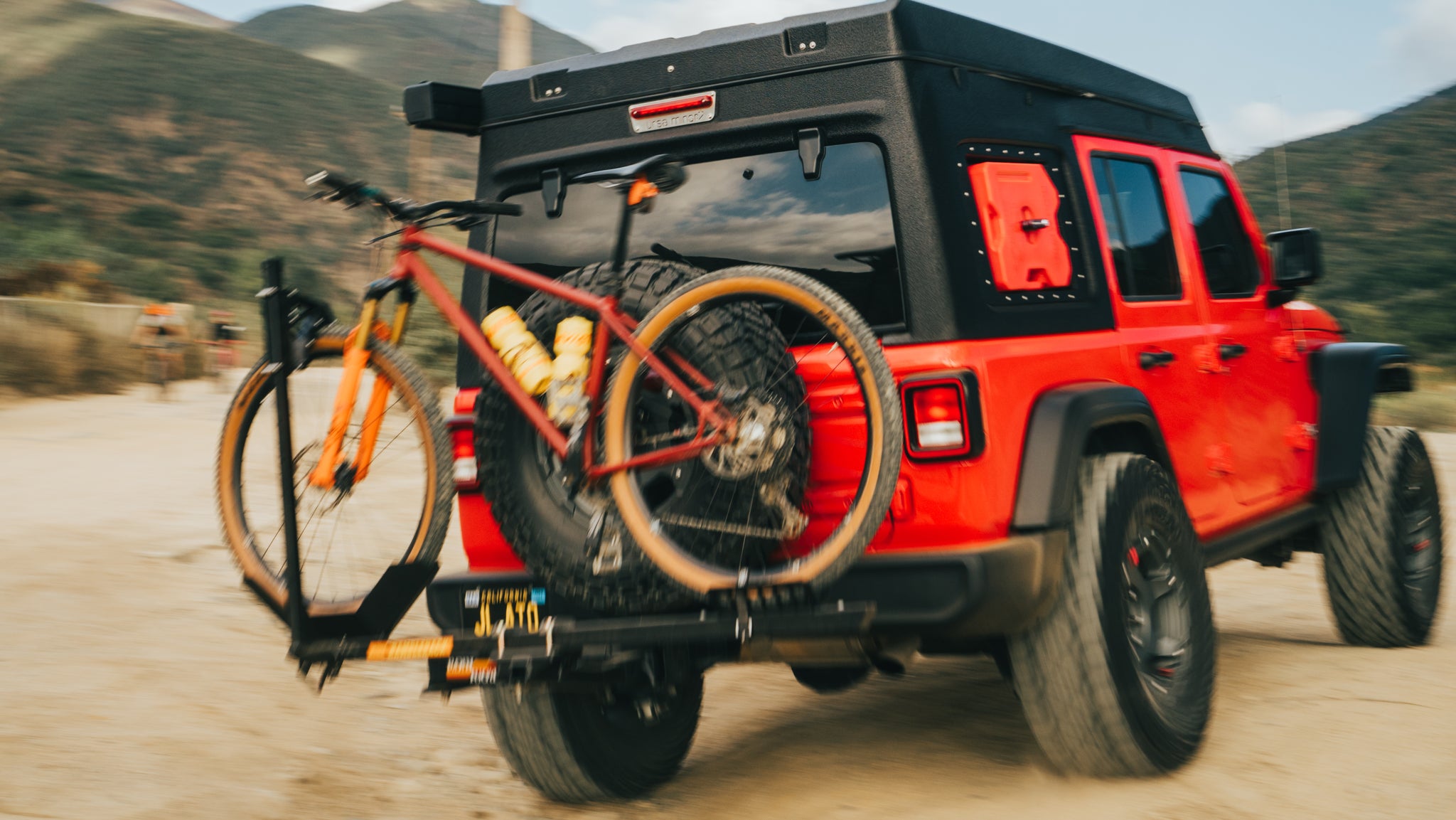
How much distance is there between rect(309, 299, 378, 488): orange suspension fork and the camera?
139 inches

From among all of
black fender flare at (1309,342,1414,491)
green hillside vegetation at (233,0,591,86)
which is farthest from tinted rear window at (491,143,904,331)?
green hillside vegetation at (233,0,591,86)

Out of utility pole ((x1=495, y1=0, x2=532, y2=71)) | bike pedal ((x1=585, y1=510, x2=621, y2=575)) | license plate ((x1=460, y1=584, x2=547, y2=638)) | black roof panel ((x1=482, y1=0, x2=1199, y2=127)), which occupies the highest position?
utility pole ((x1=495, y1=0, x2=532, y2=71))

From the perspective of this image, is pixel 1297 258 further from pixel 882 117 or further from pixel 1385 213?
pixel 1385 213

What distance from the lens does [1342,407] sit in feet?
18.1

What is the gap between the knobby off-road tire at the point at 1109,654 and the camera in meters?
3.43

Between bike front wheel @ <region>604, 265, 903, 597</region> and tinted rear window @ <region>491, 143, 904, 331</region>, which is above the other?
tinted rear window @ <region>491, 143, 904, 331</region>

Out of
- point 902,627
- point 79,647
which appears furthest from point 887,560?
point 79,647

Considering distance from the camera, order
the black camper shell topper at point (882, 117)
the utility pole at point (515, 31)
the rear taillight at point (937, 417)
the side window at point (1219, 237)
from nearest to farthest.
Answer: the rear taillight at point (937, 417) < the black camper shell topper at point (882, 117) < the side window at point (1219, 237) < the utility pole at point (515, 31)

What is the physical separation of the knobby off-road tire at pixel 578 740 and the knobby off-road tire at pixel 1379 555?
2.93m

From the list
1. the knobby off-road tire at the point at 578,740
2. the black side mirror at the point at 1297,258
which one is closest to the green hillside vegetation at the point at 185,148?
the black side mirror at the point at 1297,258

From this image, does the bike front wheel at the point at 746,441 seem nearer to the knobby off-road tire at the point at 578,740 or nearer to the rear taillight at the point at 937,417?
the rear taillight at the point at 937,417

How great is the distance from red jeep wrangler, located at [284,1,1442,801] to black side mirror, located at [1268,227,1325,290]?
2.73 feet

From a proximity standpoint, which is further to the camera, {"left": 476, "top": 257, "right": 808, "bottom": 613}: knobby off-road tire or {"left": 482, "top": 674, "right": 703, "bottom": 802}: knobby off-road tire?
{"left": 482, "top": 674, "right": 703, "bottom": 802}: knobby off-road tire

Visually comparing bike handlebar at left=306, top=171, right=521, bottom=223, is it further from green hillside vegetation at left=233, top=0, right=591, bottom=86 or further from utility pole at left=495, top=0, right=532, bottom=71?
green hillside vegetation at left=233, top=0, right=591, bottom=86
